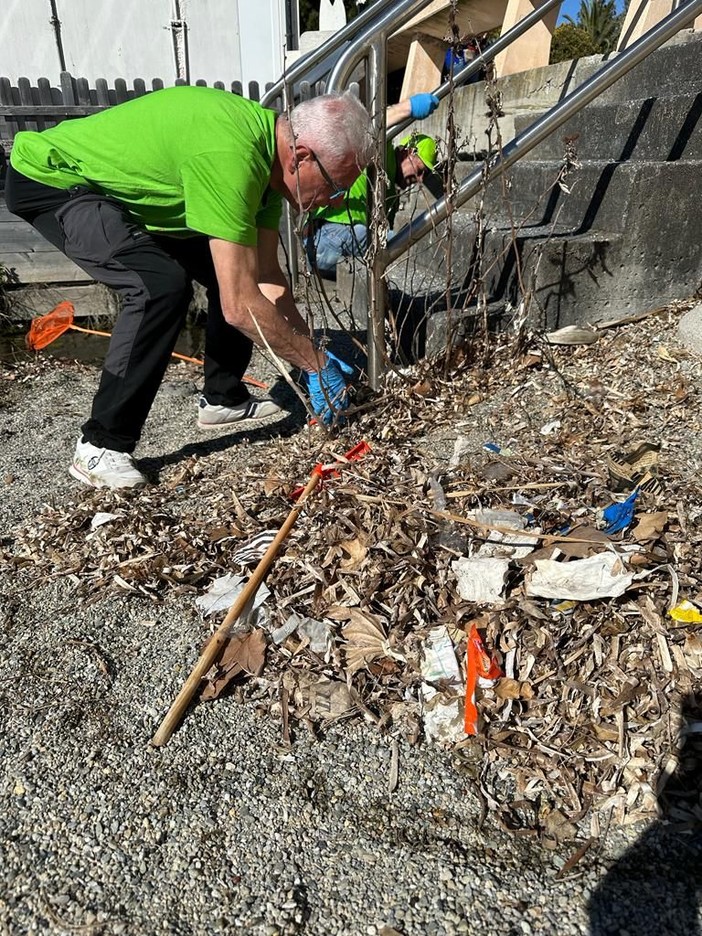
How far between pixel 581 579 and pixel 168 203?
6.57ft

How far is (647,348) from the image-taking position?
9.76 ft

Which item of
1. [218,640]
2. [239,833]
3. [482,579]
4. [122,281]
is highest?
[122,281]

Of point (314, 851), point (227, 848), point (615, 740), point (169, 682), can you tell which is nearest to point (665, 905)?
point (615, 740)

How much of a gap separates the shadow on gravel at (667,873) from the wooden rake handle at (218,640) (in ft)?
3.40

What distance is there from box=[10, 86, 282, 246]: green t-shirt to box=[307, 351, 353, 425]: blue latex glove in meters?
0.74

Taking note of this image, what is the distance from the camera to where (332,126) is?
2305mm

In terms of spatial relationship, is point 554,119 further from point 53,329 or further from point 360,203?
point 53,329

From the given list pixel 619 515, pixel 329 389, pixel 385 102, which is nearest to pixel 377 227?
pixel 385 102

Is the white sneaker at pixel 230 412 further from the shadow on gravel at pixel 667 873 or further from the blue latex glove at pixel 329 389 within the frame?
the shadow on gravel at pixel 667 873

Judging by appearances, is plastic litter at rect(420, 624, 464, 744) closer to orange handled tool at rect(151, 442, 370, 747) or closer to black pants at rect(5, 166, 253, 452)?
orange handled tool at rect(151, 442, 370, 747)

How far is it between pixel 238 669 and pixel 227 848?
1.61 ft

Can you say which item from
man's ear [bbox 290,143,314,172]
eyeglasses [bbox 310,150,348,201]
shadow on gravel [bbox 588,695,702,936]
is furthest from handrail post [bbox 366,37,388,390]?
shadow on gravel [bbox 588,695,702,936]

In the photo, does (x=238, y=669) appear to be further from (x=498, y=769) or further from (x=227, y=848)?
(x=498, y=769)

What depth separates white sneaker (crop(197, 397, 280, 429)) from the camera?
340 centimetres
